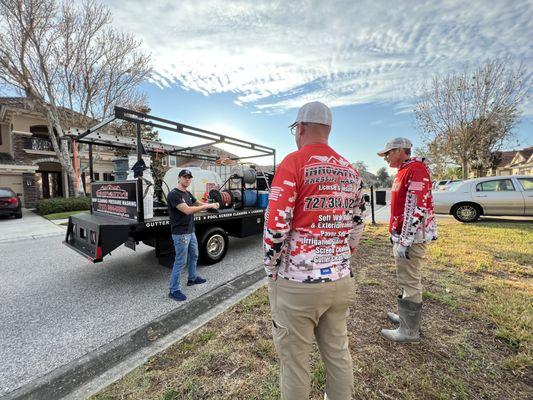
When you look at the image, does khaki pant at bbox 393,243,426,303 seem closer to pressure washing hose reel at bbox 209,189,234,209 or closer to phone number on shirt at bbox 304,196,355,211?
phone number on shirt at bbox 304,196,355,211

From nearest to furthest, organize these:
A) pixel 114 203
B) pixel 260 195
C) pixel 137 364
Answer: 1. pixel 137 364
2. pixel 114 203
3. pixel 260 195

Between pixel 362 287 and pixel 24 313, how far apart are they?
179 inches

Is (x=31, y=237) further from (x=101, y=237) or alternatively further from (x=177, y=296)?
(x=177, y=296)

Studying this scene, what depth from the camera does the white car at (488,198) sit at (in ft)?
28.6

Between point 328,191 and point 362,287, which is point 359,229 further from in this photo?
point 362,287

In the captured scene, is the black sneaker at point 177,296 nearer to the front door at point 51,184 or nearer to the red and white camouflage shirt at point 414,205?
the red and white camouflage shirt at point 414,205

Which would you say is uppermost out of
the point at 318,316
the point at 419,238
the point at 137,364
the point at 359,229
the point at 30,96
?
the point at 30,96

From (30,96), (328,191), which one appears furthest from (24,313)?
(30,96)

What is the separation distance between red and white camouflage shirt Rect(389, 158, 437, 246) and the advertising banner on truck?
12.0 feet

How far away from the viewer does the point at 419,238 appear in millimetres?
2418

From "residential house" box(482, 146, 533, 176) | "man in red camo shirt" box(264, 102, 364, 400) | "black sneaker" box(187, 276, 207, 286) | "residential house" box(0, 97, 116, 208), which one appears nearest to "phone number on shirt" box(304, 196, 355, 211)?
"man in red camo shirt" box(264, 102, 364, 400)

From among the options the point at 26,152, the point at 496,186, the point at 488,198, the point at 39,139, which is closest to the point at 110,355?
the point at 488,198

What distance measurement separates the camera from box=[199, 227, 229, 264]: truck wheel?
498 centimetres

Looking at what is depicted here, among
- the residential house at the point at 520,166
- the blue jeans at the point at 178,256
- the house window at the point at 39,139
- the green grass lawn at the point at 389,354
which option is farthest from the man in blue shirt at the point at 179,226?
the residential house at the point at 520,166
